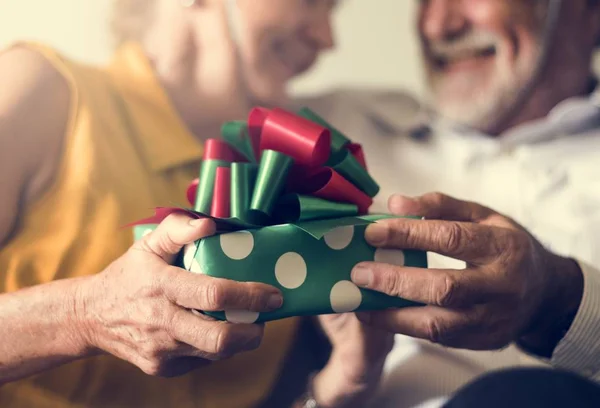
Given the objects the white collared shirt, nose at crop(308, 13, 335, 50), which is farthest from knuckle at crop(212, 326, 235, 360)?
nose at crop(308, 13, 335, 50)

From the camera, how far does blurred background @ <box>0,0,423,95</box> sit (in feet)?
1.91

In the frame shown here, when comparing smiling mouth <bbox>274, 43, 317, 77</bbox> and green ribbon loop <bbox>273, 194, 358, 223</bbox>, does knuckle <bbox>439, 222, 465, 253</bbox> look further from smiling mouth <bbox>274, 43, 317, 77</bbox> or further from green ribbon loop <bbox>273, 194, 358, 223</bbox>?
smiling mouth <bbox>274, 43, 317, 77</bbox>

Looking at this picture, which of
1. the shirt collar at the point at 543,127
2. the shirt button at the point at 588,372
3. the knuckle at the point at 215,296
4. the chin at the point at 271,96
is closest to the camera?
the knuckle at the point at 215,296

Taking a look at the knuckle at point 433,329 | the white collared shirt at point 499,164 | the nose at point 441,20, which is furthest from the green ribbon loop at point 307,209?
the nose at point 441,20

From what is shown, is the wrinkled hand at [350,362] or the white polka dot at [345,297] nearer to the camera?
the white polka dot at [345,297]

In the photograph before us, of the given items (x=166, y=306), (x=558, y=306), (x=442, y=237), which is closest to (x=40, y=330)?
(x=166, y=306)

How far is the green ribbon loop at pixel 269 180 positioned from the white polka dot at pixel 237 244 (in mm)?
36

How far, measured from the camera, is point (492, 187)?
29.7 inches

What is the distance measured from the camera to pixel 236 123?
52cm

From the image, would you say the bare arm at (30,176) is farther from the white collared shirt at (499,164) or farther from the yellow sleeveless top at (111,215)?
the white collared shirt at (499,164)

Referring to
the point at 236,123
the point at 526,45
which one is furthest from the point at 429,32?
the point at 236,123

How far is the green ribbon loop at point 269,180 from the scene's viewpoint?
0.42 m

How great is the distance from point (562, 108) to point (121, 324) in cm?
73

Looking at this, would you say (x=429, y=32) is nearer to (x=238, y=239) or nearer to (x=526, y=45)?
(x=526, y=45)
